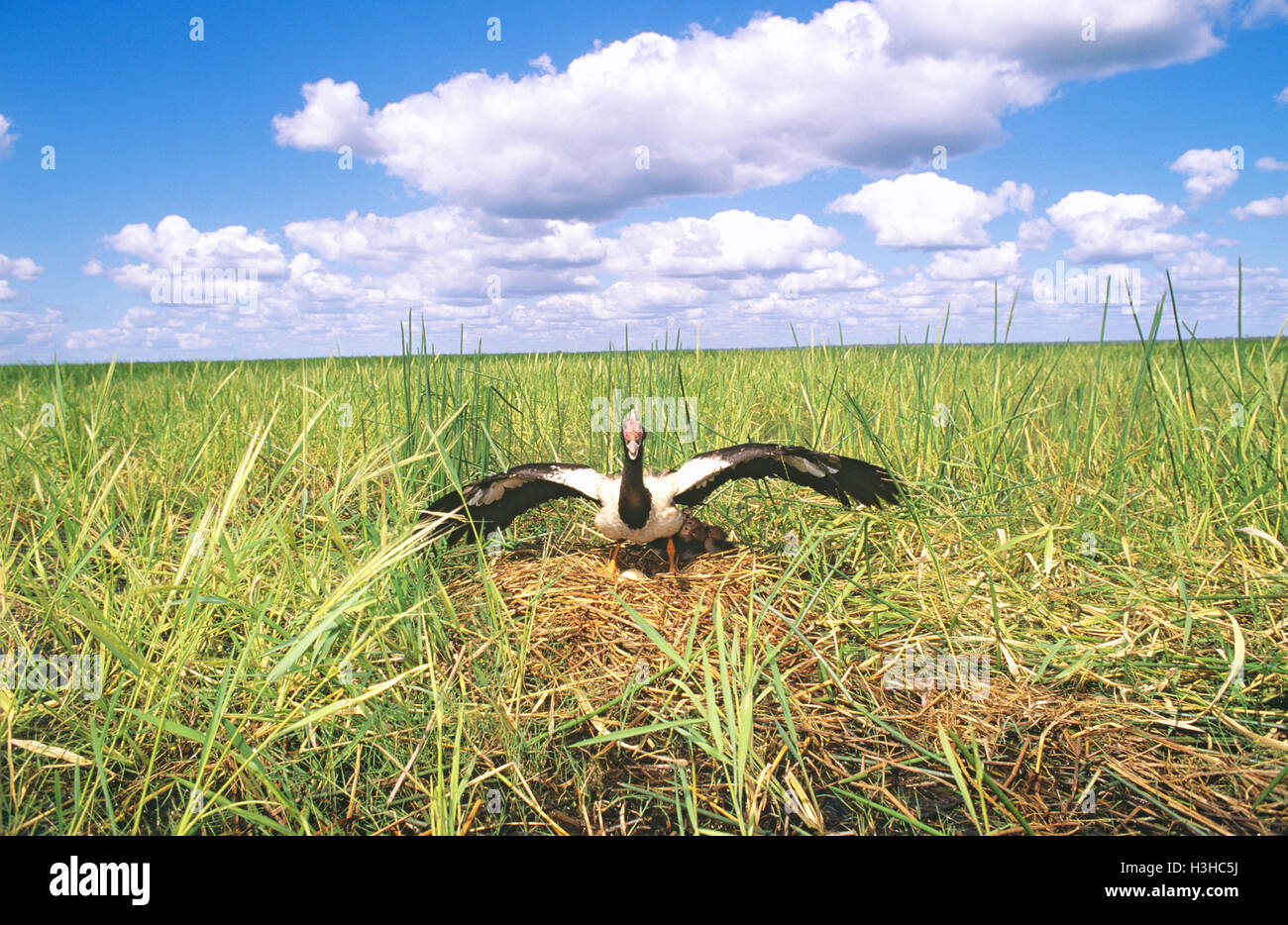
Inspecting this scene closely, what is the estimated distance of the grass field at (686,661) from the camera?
74.9 inches

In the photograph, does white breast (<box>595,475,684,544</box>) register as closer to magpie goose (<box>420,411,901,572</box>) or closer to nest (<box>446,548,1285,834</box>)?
magpie goose (<box>420,411,901,572</box>)

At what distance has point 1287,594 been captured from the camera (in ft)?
8.35

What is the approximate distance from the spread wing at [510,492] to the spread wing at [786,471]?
459 millimetres

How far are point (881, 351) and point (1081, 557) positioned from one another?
417 centimetres

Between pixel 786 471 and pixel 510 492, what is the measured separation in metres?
1.42

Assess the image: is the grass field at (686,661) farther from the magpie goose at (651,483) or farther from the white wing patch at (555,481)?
the white wing patch at (555,481)

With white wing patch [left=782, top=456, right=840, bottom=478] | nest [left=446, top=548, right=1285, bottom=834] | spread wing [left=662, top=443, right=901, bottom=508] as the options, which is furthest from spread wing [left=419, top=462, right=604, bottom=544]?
white wing patch [left=782, top=456, right=840, bottom=478]

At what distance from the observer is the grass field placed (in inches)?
74.9

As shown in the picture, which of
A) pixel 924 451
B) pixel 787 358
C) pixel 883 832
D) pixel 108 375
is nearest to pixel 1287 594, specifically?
pixel 924 451

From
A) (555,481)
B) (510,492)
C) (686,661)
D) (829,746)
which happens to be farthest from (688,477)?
(829,746)

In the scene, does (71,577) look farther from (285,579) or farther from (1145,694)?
(1145,694)

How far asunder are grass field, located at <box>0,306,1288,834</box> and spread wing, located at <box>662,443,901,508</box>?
23 centimetres

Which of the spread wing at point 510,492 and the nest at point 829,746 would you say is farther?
the spread wing at point 510,492

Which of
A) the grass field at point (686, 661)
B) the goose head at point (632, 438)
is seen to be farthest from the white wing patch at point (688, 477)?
the grass field at point (686, 661)
